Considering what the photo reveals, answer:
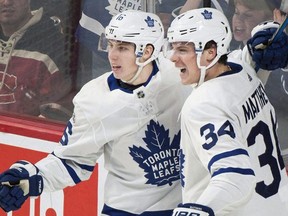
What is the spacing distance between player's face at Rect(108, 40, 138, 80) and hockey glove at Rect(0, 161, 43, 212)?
0.45 metres

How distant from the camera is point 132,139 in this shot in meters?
4.20

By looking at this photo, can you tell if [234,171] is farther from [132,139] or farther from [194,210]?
[132,139]

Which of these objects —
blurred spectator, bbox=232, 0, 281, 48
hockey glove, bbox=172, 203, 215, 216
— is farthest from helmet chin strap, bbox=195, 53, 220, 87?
blurred spectator, bbox=232, 0, 281, 48

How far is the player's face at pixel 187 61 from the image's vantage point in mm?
3787

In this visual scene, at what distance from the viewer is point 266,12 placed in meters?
4.79

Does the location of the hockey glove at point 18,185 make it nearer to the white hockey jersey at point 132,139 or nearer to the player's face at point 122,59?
the white hockey jersey at point 132,139

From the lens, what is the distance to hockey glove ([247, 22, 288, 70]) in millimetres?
3990

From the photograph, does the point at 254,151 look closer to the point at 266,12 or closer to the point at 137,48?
the point at 137,48

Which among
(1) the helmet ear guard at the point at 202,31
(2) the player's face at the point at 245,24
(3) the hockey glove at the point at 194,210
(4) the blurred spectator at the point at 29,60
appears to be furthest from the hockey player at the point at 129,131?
(4) the blurred spectator at the point at 29,60

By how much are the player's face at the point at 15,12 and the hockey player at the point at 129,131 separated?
1432mm

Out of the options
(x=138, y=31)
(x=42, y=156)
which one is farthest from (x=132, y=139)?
(x=42, y=156)

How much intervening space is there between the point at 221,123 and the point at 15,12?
230 centimetres

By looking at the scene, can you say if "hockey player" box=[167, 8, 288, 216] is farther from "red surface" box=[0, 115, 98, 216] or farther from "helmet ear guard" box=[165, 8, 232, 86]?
"red surface" box=[0, 115, 98, 216]

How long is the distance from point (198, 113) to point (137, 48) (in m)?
0.57
